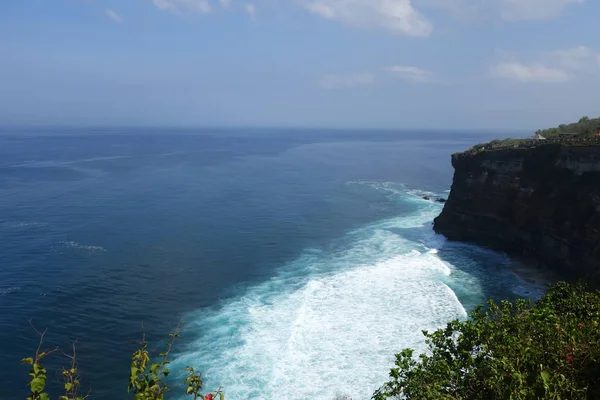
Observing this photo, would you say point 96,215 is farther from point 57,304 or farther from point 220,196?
point 57,304

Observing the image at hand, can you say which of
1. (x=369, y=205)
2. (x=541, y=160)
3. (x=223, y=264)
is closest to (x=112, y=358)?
(x=223, y=264)

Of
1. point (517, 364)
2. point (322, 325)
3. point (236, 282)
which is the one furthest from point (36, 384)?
point (236, 282)

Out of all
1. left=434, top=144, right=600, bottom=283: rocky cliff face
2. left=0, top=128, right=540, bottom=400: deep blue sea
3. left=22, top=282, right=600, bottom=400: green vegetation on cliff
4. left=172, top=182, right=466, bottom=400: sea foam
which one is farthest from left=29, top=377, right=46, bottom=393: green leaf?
left=434, top=144, right=600, bottom=283: rocky cliff face

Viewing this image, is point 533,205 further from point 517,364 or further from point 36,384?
point 36,384

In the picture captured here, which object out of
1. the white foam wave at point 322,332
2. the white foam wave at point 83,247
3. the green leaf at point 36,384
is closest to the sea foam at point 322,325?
the white foam wave at point 322,332

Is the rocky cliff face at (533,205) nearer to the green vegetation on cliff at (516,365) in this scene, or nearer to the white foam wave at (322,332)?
the white foam wave at (322,332)
